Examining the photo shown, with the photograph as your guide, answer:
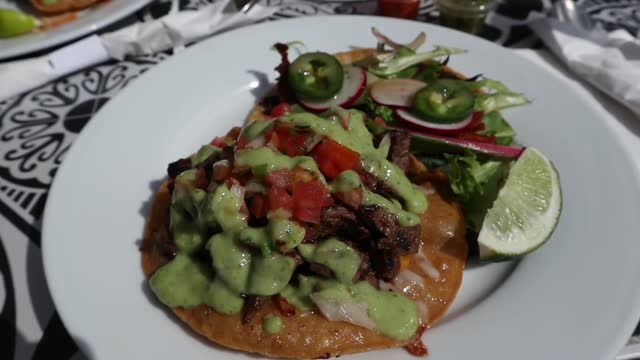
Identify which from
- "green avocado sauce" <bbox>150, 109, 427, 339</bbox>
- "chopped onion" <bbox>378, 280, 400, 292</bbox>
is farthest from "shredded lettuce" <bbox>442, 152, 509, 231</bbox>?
"chopped onion" <bbox>378, 280, 400, 292</bbox>

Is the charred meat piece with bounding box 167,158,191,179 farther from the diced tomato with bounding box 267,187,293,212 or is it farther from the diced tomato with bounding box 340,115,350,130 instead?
the diced tomato with bounding box 340,115,350,130

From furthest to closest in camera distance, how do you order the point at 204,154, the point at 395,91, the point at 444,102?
the point at 395,91 < the point at 444,102 < the point at 204,154

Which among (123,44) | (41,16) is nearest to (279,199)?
(123,44)

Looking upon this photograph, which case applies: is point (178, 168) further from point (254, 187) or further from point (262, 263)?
point (262, 263)

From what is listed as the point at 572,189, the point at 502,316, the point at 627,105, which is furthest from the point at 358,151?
the point at 627,105

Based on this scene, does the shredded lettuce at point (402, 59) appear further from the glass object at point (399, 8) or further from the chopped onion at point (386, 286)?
the chopped onion at point (386, 286)

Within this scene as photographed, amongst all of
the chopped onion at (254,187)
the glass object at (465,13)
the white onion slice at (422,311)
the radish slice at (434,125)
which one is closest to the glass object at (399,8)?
the glass object at (465,13)

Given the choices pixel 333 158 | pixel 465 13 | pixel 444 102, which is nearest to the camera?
pixel 333 158

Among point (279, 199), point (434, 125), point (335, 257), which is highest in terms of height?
point (279, 199)
